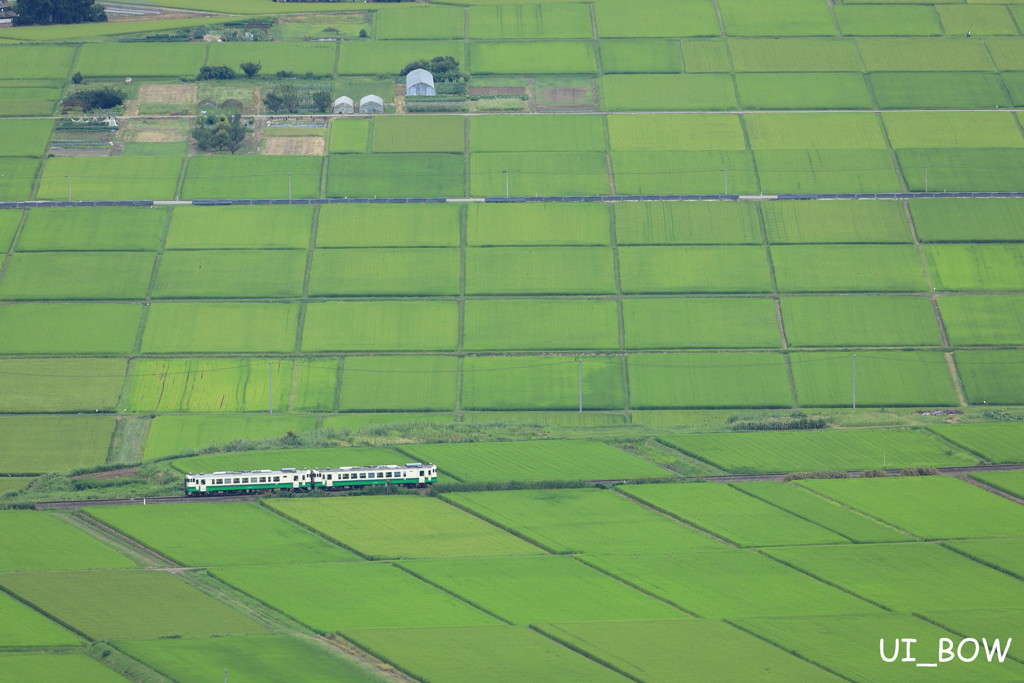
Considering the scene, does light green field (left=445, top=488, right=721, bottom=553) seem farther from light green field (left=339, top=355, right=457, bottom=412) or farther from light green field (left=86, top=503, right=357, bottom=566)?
light green field (left=339, top=355, right=457, bottom=412)

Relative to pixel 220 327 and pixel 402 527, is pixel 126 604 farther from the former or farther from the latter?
pixel 220 327

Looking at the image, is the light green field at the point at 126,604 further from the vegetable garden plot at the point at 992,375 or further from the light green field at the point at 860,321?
the vegetable garden plot at the point at 992,375

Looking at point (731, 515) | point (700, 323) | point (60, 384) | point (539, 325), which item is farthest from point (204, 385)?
point (731, 515)

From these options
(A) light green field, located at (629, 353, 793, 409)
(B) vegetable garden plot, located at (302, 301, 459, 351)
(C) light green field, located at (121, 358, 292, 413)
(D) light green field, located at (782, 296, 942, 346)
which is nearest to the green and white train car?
(C) light green field, located at (121, 358, 292, 413)

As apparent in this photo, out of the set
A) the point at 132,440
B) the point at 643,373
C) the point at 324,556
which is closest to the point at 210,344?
the point at 132,440

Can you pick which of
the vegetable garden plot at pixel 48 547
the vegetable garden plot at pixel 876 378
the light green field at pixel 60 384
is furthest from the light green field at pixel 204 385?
the vegetable garden plot at pixel 876 378

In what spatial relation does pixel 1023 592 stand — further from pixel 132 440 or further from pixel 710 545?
pixel 132 440
